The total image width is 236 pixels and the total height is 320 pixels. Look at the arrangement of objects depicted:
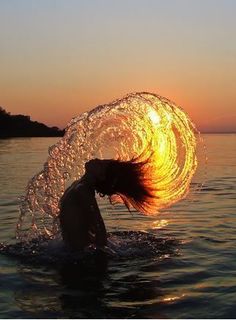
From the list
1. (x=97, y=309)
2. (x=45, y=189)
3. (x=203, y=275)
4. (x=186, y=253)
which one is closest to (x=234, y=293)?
(x=203, y=275)

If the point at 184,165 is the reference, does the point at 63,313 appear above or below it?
below

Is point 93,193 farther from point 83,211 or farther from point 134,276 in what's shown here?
point 134,276

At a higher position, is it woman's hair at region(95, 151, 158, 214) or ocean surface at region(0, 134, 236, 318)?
woman's hair at region(95, 151, 158, 214)

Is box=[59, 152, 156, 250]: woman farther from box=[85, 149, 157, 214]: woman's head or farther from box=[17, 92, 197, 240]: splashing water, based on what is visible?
box=[17, 92, 197, 240]: splashing water

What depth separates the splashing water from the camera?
44.5ft

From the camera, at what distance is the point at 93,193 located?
37.5ft

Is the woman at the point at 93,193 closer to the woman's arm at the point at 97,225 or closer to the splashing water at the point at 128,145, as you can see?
the woman's arm at the point at 97,225

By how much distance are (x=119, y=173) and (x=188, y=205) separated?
36.1 feet

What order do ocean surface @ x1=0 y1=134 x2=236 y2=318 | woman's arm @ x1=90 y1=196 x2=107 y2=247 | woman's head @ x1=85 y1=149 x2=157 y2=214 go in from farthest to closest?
woman's arm @ x1=90 y1=196 x2=107 y2=247 < woman's head @ x1=85 y1=149 x2=157 y2=214 < ocean surface @ x1=0 y1=134 x2=236 y2=318

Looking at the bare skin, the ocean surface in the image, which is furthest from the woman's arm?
the ocean surface

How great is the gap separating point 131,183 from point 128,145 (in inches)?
126

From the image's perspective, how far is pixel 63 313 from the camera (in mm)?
8391

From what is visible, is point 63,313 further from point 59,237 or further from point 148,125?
point 148,125

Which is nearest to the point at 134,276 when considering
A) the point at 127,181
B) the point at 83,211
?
the point at 83,211
